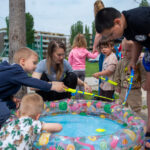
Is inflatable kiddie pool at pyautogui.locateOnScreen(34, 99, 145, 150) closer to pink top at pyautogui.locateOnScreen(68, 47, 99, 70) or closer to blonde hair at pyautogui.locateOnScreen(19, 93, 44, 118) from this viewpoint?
blonde hair at pyautogui.locateOnScreen(19, 93, 44, 118)

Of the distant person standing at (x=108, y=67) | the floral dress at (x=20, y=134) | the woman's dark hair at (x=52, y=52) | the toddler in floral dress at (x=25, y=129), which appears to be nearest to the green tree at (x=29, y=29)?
the distant person standing at (x=108, y=67)

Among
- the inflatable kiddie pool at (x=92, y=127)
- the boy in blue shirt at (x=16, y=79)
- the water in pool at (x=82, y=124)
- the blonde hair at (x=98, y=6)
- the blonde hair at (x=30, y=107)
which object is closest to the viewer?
the inflatable kiddie pool at (x=92, y=127)

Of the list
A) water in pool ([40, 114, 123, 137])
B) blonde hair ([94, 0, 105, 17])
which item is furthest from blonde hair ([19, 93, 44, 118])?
blonde hair ([94, 0, 105, 17])

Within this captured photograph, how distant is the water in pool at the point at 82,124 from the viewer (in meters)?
2.25

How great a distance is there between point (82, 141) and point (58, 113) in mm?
1356

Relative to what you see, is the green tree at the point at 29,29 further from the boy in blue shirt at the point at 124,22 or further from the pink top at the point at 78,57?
the boy in blue shirt at the point at 124,22

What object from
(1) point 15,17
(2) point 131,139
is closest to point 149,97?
(2) point 131,139

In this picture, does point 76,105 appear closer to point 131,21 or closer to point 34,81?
point 34,81

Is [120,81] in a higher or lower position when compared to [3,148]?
higher

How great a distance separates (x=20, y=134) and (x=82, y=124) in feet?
3.83

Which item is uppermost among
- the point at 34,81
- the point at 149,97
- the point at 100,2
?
the point at 100,2

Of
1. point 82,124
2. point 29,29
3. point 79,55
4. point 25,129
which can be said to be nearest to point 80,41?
point 79,55

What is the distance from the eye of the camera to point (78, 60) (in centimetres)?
415

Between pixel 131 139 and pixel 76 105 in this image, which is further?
pixel 76 105
